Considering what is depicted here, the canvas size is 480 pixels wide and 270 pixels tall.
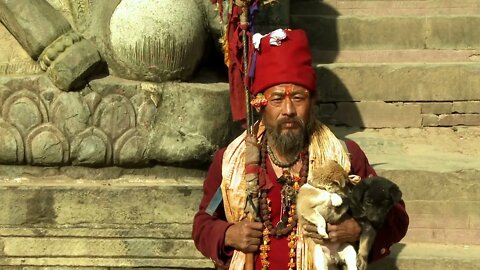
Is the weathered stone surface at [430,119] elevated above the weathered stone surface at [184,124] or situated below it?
below

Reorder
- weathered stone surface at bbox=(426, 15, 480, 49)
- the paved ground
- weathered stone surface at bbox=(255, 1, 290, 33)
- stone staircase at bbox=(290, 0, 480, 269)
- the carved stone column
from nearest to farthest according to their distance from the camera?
the carved stone column, stone staircase at bbox=(290, 0, 480, 269), the paved ground, weathered stone surface at bbox=(255, 1, 290, 33), weathered stone surface at bbox=(426, 15, 480, 49)

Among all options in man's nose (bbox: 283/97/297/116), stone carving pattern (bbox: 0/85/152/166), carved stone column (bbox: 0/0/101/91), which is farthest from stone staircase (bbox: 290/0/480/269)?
carved stone column (bbox: 0/0/101/91)

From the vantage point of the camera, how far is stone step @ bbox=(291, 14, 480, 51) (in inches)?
239

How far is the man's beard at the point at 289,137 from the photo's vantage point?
331 cm

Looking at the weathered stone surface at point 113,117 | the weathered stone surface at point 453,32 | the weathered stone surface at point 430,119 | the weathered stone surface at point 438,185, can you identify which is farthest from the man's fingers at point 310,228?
the weathered stone surface at point 453,32

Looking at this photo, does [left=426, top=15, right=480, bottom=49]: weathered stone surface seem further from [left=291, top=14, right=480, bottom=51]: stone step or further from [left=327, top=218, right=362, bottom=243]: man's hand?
[left=327, top=218, right=362, bottom=243]: man's hand

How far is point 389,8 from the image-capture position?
6.45 meters

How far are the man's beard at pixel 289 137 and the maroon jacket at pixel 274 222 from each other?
0.35 feet

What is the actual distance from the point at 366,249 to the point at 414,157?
70.2 inches

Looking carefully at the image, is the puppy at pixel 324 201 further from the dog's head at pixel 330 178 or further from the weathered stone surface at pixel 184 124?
the weathered stone surface at pixel 184 124

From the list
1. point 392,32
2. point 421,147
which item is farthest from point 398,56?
point 421,147

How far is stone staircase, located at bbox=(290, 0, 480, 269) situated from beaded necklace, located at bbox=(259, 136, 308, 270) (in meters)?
1.01

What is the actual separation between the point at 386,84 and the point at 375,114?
0.21 m

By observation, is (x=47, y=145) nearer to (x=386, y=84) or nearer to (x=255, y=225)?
(x=255, y=225)
